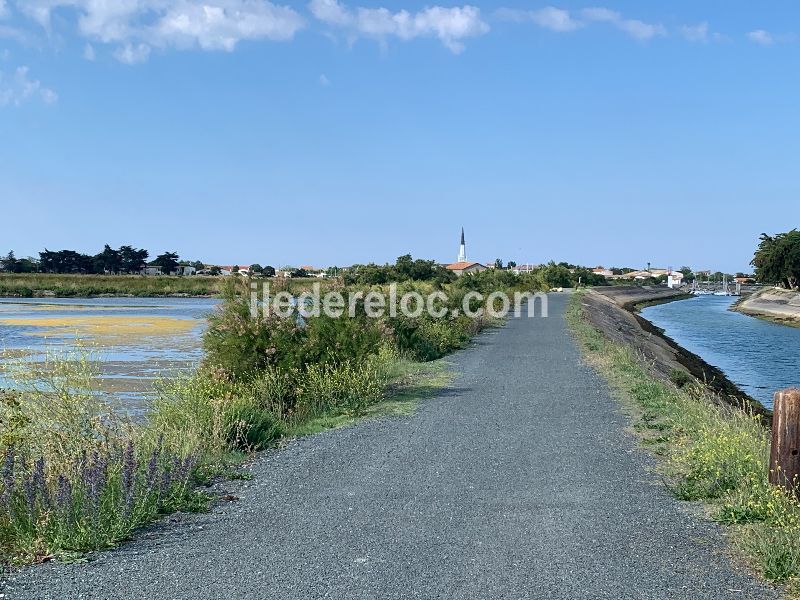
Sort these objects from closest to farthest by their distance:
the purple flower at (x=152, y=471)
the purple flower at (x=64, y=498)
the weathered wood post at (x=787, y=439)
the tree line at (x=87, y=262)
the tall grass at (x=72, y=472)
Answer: the tall grass at (x=72, y=472) → the purple flower at (x=64, y=498) → the weathered wood post at (x=787, y=439) → the purple flower at (x=152, y=471) → the tree line at (x=87, y=262)

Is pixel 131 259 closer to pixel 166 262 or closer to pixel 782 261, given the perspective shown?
pixel 166 262

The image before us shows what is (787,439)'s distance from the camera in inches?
282

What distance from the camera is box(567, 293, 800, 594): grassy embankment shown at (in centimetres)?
605

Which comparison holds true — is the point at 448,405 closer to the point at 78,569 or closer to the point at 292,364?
the point at 292,364

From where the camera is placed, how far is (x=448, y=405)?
13797 mm

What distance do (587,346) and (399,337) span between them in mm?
5975

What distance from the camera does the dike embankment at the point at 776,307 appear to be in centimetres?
7062

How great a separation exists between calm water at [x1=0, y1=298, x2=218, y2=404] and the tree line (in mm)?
83152

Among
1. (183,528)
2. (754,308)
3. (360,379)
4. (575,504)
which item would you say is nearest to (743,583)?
(575,504)

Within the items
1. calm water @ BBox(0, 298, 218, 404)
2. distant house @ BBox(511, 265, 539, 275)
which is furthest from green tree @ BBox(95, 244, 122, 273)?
calm water @ BBox(0, 298, 218, 404)

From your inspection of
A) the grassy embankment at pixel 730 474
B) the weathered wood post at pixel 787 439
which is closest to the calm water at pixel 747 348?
the grassy embankment at pixel 730 474

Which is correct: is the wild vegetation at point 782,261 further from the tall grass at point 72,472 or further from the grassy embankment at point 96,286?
the tall grass at point 72,472

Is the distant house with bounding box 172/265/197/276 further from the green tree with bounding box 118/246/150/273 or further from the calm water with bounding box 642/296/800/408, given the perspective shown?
the calm water with bounding box 642/296/800/408

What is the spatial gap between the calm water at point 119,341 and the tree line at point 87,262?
83.2m
